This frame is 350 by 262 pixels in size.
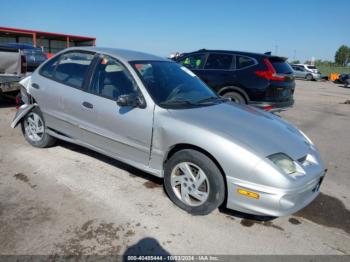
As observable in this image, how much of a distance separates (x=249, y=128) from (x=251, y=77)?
14.8ft

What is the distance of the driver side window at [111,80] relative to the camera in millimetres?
3832

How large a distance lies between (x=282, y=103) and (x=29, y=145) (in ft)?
17.9

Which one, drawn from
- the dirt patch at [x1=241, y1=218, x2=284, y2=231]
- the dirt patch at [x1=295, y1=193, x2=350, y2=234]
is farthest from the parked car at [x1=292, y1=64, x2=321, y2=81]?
the dirt patch at [x1=241, y1=218, x2=284, y2=231]

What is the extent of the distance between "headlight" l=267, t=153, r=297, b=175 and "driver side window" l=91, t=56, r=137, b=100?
67.9 inches

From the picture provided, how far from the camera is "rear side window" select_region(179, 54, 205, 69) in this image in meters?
8.54

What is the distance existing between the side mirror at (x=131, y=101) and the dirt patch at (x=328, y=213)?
2.12 meters

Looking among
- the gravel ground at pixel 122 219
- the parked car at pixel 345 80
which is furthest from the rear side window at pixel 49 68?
the parked car at pixel 345 80

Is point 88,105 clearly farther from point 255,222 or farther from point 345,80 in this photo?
point 345,80

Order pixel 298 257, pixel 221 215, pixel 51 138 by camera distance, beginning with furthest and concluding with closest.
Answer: pixel 51 138
pixel 221 215
pixel 298 257

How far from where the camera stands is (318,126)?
8289 millimetres

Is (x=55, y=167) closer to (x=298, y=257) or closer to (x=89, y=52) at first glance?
(x=89, y=52)

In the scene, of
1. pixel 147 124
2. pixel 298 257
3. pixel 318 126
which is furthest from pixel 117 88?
pixel 318 126

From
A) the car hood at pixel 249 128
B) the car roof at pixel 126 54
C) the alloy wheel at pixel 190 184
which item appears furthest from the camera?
the car roof at pixel 126 54

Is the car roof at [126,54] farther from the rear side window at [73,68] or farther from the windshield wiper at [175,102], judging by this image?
the windshield wiper at [175,102]
